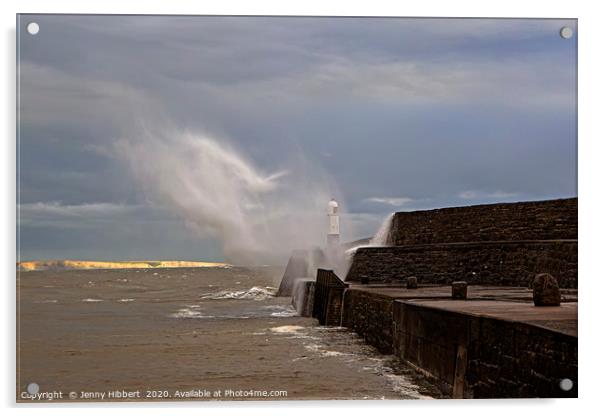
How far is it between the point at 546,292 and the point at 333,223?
3.56 m

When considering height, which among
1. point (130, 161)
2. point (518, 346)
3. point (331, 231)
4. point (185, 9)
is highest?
point (185, 9)

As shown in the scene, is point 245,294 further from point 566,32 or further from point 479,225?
point 566,32

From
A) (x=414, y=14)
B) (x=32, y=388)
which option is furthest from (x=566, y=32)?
(x=32, y=388)

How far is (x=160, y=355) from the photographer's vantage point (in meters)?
11.3

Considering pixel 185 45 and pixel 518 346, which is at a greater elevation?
pixel 185 45

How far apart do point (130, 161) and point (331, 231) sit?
3.50m

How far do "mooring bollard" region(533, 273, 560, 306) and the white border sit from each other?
40.8 inches

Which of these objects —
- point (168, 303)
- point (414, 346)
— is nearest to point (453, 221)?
point (168, 303)

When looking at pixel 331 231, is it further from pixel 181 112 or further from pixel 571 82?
pixel 571 82

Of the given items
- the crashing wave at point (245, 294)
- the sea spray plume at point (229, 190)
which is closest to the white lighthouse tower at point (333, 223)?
the sea spray plume at point (229, 190)

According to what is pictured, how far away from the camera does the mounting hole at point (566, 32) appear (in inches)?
383

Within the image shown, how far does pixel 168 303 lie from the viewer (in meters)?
19.3

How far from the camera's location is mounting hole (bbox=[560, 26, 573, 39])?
9727 millimetres

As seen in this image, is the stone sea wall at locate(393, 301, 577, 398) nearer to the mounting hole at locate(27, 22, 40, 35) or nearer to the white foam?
the mounting hole at locate(27, 22, 40, 35)
